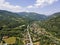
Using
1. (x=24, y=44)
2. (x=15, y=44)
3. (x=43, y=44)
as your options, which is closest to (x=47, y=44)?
(x=43, y=44)

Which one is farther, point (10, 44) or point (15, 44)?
point (10, 44)

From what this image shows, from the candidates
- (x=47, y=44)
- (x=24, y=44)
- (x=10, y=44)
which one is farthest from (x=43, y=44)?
(x=10, y=44)

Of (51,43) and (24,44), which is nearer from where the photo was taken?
(24,44)

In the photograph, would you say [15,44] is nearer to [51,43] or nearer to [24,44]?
[24,44]

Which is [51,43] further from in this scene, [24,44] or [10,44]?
[10,44]

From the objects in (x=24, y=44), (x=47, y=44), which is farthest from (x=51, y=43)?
(x=24, y=44)

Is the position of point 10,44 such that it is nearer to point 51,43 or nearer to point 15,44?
point 15,44

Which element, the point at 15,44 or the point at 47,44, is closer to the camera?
the point at 15,44
